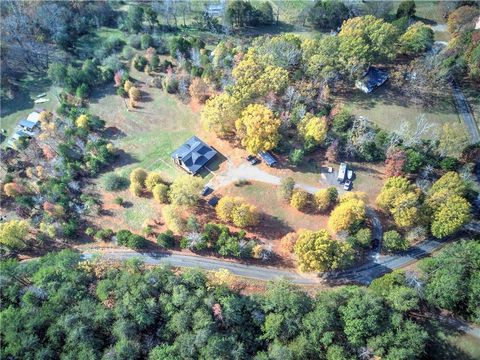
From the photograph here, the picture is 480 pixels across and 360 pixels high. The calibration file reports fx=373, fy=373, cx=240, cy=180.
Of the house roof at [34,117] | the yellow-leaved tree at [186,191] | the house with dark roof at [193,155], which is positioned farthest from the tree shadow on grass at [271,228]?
the house roof at [34,117]

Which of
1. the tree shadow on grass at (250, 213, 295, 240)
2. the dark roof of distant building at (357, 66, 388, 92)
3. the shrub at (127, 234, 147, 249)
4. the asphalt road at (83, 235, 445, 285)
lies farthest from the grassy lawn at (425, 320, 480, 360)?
the dark roof of distant building at (357, 66, 388, 92)

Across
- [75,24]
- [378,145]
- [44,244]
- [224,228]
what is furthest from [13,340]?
[75,24]

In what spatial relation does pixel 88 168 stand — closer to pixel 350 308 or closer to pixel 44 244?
pixel 44 244

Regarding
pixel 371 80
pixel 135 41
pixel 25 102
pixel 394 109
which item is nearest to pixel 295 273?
pixel 394 109

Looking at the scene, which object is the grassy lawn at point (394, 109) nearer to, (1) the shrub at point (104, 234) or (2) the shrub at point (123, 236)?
(2) the shrub at point (123, 236)

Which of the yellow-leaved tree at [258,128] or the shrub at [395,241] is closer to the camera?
the shrub at [395,241]

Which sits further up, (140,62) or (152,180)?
(140,62)

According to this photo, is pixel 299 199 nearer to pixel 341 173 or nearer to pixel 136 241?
pixel 341 173
